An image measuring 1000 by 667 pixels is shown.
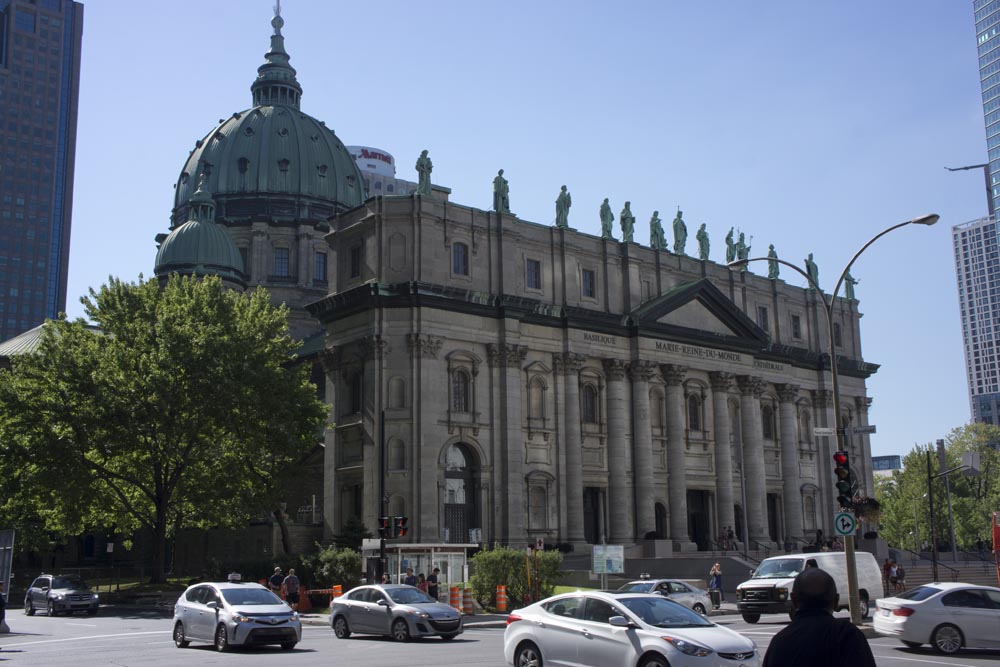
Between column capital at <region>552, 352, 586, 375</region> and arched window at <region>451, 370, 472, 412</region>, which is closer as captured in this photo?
arched window at <region>451, 370, 472, 412</region>

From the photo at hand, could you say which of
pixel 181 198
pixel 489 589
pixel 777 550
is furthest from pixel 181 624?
pixel 181 198

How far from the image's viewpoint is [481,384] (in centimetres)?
5759

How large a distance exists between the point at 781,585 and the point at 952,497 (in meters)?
80.5

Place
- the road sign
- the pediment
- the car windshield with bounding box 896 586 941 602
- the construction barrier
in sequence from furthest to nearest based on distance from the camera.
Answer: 1. the pediment
2. the construction barrier
3. the road sign
4. the car windshield with bounding box 896 586 941 602

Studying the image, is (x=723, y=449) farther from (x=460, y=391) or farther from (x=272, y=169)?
(x=272, y=169)

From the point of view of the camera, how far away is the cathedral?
55438 mm

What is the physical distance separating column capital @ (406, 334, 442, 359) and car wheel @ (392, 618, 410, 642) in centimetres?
2827

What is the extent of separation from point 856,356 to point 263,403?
50419 mm

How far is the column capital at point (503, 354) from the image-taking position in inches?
2287

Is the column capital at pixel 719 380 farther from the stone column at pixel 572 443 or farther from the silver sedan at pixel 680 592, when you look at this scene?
the silver sedan at pixel 680 592

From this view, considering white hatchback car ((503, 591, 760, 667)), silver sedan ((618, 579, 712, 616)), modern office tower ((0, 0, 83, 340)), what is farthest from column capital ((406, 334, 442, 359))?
modern office tower ((0, 0, 83, 340))

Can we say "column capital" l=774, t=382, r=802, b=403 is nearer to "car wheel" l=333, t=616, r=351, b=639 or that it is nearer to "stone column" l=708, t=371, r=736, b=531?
"stone column" l=708, t=371, r=736, b=531

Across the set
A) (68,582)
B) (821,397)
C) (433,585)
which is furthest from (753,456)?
(68,582)

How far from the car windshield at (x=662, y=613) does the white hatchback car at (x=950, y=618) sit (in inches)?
345
